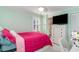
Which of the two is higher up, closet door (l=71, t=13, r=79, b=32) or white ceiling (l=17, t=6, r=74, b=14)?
white ceiling (l=17, t=6, r=74, b=14)

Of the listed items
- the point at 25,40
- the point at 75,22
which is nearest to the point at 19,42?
the point at 25,40

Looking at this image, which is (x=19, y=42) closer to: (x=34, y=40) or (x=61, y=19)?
(x=34, y=40)

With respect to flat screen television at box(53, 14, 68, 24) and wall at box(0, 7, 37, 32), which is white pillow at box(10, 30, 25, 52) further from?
flat screen television at box(53, 14, 68, 24)

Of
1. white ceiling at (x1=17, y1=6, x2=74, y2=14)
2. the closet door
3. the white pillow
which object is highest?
white ceiling at (x1=17, y1=6, x2=74, y2=14)

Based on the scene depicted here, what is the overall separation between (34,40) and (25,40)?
0.30ft

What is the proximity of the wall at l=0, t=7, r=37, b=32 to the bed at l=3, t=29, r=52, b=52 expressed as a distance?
2.1 inches

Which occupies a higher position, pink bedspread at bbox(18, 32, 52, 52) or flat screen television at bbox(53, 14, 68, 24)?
flat screen television at bbox(53, 14, 68, 24)

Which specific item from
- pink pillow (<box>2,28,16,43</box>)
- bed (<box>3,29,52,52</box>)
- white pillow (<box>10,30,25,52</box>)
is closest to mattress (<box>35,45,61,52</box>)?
bed (<box>3,29,52,52</box>)

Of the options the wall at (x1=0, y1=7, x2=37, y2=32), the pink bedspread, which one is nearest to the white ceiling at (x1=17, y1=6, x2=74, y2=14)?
the wall at (x1=0, y1=7, x2=37, y2=32)

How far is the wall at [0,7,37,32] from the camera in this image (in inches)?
45.6

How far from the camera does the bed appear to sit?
117cm

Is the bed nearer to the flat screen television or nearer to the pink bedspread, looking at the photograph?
the pink bedspread
